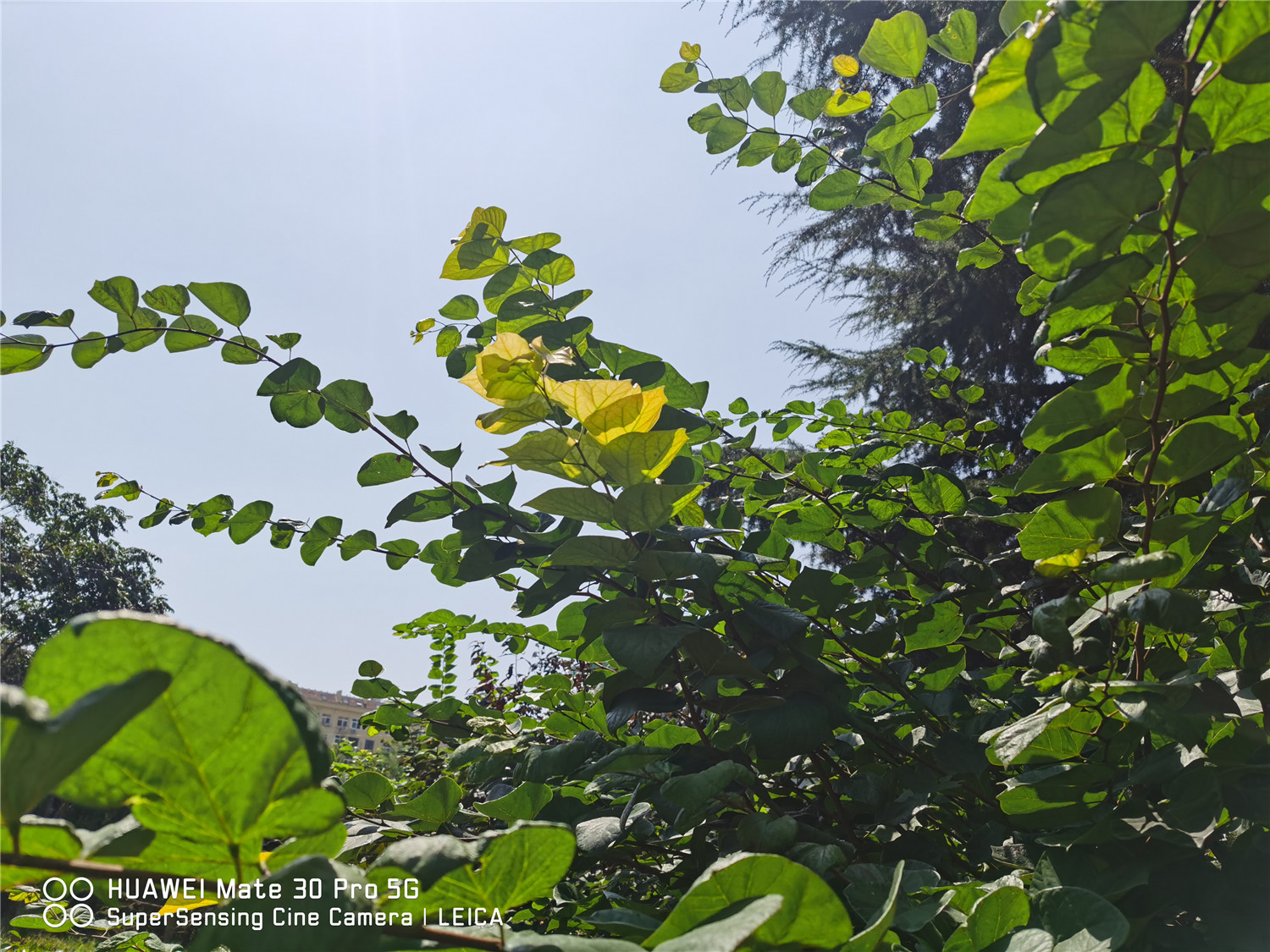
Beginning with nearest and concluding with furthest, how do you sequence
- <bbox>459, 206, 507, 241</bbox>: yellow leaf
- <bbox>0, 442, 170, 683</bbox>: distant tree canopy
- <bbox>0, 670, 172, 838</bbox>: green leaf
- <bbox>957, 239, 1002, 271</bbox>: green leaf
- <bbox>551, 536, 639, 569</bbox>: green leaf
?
<bbox>0, 670, 172, 838</bbox>: green leaf, <bbox>551, 536, 639, 569</bbox>: green leaf, <bbox>459, 206, 507, 241</bbox>: yellow leaf, <bbox>957, 239, 1002, 271</bbox>: green leaf, <bbox>0, 442, 170, 683</bbox>: distant tree canopy

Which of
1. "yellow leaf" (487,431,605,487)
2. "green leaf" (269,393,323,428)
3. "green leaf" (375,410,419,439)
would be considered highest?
"green leaf" (269,393,323,428)

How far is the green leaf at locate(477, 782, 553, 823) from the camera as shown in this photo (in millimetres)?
932

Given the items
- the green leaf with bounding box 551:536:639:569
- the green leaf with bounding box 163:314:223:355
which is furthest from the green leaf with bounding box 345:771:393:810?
the green leaf with bounding box 163:314:223:355

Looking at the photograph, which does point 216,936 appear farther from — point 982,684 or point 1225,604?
point 982,684

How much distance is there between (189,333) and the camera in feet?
4.66

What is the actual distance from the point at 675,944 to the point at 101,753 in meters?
0.32

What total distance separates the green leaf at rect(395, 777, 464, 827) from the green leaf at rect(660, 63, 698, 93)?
4.79 feet

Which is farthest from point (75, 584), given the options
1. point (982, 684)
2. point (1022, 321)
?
point (982, 684)

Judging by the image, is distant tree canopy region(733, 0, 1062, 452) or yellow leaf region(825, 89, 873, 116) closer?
yellow leaf region(825, 89, 873, 116)

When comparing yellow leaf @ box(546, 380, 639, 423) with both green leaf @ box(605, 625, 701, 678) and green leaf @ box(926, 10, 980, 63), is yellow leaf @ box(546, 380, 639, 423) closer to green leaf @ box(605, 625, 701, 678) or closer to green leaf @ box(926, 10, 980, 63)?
green leaf @ box(605, 625, 701, 678)

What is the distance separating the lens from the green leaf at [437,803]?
1055 mm

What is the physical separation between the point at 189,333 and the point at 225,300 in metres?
0.13

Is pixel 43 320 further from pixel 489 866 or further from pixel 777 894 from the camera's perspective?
pixel 777 894

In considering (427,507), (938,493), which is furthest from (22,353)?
(938,493)
